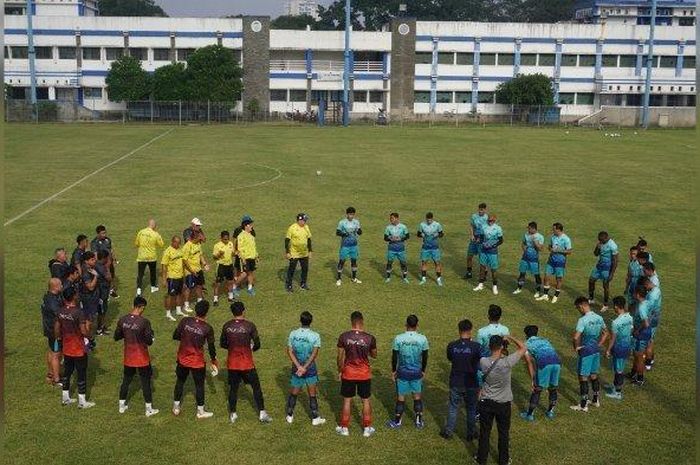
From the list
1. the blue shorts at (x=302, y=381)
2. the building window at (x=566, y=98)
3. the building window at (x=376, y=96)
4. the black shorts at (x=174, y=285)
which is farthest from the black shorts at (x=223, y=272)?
the building window at (x=566, y=98)

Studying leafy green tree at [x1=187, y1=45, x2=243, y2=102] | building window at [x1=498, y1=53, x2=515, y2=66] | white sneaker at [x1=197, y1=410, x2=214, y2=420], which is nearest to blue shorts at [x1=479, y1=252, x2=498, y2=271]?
white sneaker at [x1=197, y1=410, x2=214, y2=420]

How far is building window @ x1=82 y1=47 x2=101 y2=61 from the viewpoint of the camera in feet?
253

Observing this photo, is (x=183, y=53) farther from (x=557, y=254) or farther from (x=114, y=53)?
(x=557, y=254)

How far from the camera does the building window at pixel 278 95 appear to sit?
8006 centimetres

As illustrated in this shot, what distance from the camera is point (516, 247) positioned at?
888 inches

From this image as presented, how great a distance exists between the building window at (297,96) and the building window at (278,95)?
0.70 metres

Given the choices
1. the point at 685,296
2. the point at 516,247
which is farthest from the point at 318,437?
the point at 516,247

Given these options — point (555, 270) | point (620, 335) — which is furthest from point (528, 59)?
point (620, 335)

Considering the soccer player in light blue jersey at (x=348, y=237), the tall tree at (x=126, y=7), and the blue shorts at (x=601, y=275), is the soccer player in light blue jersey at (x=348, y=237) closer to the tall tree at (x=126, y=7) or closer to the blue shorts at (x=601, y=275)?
the blue shorts at (x=601, y=275)

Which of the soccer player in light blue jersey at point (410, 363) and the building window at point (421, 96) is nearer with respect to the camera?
the soccer player in light blue jersey at point (410, 363)

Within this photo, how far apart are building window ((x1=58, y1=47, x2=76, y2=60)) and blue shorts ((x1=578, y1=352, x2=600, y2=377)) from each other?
77371 mm

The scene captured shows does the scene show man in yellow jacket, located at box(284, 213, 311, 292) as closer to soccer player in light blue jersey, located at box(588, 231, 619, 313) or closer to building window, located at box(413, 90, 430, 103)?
soccer player in light blue jersey, located at box(588, 231, 619, 313)

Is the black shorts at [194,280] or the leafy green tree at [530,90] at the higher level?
the leafy green tree at [530,90]

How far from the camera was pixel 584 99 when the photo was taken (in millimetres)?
83062
